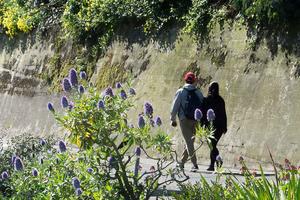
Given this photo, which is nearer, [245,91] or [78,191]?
[78,191]

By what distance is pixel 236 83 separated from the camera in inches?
677

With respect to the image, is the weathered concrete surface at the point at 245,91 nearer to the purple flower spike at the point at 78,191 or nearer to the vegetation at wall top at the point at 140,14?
the vegetation at wall top at the point at 140,14

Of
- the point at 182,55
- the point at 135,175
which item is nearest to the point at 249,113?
the point at 182,55

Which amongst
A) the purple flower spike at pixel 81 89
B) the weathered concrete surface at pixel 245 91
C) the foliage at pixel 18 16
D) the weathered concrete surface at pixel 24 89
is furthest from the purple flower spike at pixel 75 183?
the foliage at pixel 18 16

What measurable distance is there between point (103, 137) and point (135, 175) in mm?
488

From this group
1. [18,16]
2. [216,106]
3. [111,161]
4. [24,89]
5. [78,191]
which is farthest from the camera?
[18,16]

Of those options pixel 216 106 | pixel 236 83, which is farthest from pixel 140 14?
pixel 216 106

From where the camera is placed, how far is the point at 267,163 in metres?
15.9

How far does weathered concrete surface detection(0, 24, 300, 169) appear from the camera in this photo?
51.9 feet

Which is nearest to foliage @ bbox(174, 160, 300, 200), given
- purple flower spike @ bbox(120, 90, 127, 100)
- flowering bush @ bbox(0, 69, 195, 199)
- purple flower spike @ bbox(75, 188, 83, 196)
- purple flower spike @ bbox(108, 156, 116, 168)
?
flowering bush @ bbox(0, 69, 195, 199)

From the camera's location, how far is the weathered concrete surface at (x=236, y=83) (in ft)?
51.9

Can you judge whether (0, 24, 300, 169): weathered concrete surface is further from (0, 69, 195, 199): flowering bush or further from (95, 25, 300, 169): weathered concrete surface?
(0, 69, 195, 199): flowering bush

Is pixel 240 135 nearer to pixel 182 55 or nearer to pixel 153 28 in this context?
pixel 182 55

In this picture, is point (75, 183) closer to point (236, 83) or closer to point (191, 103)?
point (191, 103)
